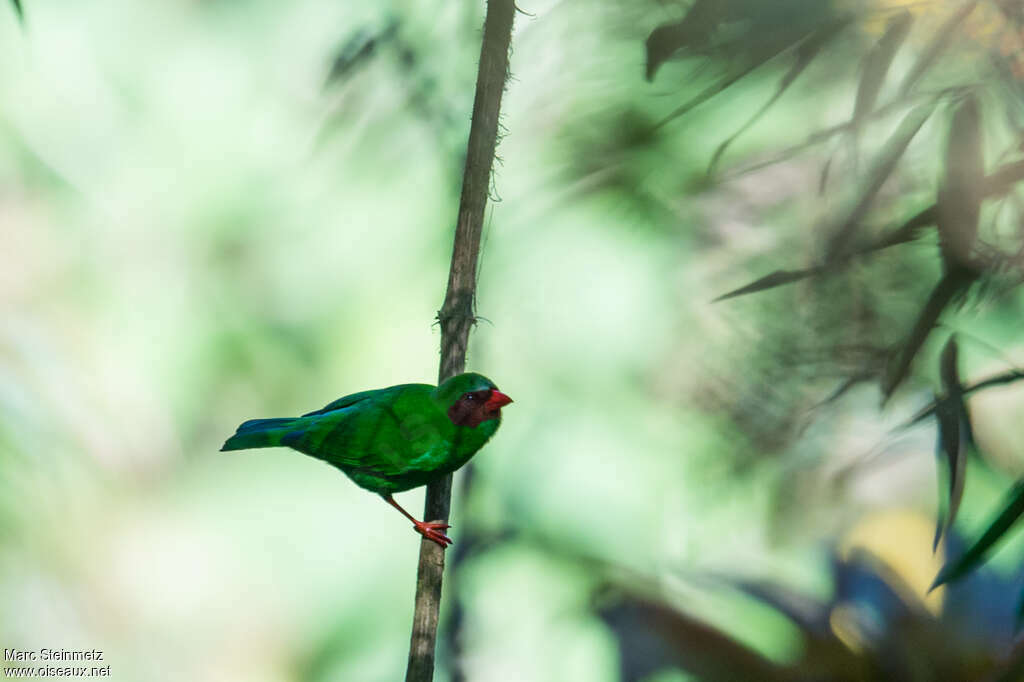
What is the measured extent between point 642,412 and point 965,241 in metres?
0.68

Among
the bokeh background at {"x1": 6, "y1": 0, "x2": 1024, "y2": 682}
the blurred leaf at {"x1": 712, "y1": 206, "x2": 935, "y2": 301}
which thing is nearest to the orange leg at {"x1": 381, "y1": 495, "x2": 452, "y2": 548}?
the bokeh background at {"x1": 6, "y1": 0, "x2": 1024, "y2": 682}

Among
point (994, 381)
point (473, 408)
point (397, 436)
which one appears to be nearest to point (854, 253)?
point (994, 381)

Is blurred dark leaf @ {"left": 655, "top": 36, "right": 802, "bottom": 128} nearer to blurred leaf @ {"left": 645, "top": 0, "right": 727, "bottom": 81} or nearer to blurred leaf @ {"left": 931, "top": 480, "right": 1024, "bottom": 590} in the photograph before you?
blurred leaf @ {"left": 645, "top": 0, "right": 727, "bottom": 81}

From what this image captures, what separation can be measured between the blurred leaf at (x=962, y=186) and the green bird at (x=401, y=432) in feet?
3.09

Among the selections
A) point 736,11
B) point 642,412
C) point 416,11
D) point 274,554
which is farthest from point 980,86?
point 274,554

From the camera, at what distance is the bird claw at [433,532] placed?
4.89 feet

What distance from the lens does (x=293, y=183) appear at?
6.09 ft

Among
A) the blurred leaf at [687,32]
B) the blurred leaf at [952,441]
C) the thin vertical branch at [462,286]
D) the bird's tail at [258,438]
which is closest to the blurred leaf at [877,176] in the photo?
the blurred leaf at [952,441]

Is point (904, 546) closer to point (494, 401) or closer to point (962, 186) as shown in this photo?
point (962, 186)

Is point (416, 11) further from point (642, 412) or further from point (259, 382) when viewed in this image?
point (642, 412)

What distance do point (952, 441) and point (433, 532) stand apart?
0.97 metres

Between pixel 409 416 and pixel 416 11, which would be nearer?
pixel 409 416

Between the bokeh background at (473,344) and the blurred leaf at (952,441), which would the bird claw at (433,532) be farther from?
the blurred leaf at (952,441)

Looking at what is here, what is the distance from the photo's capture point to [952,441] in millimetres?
1758
